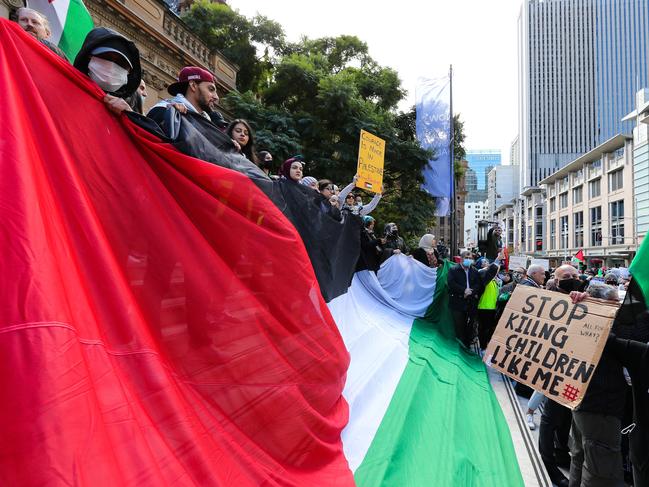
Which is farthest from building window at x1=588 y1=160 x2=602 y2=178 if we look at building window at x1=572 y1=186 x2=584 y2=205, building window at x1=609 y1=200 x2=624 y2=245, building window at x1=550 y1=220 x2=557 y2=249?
building window at x1=550 y1=220 x2=557 y2=249

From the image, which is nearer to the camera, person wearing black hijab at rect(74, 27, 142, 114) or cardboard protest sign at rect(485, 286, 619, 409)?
person wearing black hijab at rect(74, 27, 142, 114)

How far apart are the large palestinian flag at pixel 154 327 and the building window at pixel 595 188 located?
239 ft

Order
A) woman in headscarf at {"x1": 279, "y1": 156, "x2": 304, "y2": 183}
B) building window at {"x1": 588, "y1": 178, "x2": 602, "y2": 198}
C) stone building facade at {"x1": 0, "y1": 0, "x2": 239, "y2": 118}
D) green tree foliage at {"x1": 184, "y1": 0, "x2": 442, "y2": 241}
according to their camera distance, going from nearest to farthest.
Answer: woman in headscarf at {"x1": 279, "y1": 156, "x2": 304, "y2": 183} → stone building facade at {"x1": 0, "y1": 0, "x2": 239, "y2": 118} → green tree foliage at {"x1": 184, "y1": 0, "x2": 442, "y2": 241} → building window at {"x1": 588, "y1": 178, "x2": 602, "y2": 198}

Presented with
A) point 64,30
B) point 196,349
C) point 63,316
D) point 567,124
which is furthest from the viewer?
point 567,124

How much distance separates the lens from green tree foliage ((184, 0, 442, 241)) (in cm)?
1636

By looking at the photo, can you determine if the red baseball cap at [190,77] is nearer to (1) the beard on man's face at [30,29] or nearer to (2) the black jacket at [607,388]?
(1) the beard on man's face at [30,29]

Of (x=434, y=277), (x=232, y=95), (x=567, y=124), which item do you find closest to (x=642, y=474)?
(x=434, y=277)

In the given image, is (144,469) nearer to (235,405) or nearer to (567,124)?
(235,405)

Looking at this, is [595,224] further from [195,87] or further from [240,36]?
[195,87]

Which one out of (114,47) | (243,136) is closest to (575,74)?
(243,136)

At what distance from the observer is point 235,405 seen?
6.84 feet

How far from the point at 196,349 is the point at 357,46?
2773 centimetres

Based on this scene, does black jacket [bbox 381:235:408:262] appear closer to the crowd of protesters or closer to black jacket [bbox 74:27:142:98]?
the crowd of protesters

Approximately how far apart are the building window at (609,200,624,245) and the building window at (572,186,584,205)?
10466 mm
